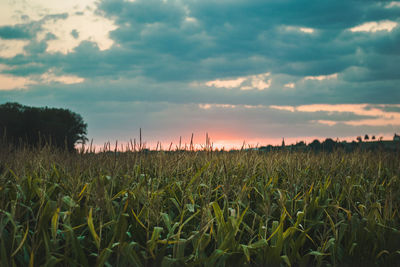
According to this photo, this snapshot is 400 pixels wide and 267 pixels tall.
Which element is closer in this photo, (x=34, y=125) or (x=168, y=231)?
(x=168, y=231)

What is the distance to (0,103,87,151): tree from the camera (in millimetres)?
34281

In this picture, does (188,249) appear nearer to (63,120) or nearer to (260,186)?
(260,186)

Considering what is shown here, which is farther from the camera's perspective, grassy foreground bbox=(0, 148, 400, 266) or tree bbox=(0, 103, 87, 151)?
tree bbox=(0, 103, 87, 151)

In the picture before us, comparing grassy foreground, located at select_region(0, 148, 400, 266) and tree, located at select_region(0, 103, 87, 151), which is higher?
tree, located at select_region(0, 103, 87, 151)

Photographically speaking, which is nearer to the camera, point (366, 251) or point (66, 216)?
point (66, 216)

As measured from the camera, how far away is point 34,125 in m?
36.4

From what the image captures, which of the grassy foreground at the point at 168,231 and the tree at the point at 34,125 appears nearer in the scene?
the grassy foreground at the point at 168,231

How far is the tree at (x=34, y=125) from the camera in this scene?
3428cm

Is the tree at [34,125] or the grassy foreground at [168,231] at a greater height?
→ the tree at [34,125]

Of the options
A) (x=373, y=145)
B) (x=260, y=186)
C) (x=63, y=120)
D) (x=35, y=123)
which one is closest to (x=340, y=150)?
(x=373, y=145)

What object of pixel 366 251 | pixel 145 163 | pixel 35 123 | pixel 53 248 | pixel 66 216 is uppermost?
pixel 35 123

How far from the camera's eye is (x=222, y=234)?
4.18 metres

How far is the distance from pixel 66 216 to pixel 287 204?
3207 millimetres

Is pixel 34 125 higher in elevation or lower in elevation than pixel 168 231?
higher
